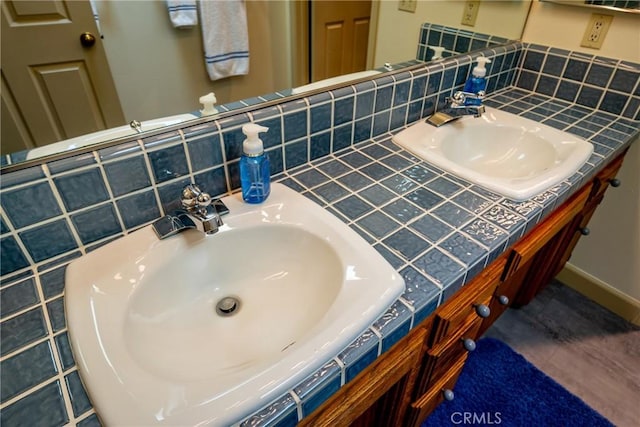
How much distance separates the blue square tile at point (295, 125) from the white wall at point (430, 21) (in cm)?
31

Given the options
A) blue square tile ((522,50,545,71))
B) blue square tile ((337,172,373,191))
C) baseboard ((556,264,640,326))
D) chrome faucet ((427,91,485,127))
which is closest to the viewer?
blue square tile ((337,172,373,191))

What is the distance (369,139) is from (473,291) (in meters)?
0.50

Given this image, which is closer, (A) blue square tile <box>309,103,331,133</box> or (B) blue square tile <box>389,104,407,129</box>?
(A) blue square tile <box>309,103,331,133</box>

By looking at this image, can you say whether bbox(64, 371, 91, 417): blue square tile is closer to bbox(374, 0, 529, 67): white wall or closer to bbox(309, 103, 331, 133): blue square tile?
bbox(309, 103, 331, 133): blue square tile

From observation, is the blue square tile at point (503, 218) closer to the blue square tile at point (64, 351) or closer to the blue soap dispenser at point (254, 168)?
the blue soap dispenser at point (254, 168)

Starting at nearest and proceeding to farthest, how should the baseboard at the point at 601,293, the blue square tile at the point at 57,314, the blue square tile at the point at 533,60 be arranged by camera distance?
the blue square tile at the point at 57,314, the blue square tile at the point at 533,60, the baseboard at the point at 601,293

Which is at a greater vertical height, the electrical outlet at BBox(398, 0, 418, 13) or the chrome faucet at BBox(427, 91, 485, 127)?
the electrical outlet at BBox(398, 0, 418, 13)

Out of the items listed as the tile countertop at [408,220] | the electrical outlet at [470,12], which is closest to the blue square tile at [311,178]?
the tile countertop at [408,220]

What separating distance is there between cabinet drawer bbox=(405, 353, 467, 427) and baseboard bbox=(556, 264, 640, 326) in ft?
3.27

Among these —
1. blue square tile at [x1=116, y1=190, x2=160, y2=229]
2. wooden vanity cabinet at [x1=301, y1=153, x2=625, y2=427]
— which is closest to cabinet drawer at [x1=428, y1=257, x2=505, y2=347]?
wooden vanity cabinet at [x1=301, y1=153, x2=625, y2=427]

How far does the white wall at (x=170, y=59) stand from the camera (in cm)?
69

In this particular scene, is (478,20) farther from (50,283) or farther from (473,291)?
(50,283)

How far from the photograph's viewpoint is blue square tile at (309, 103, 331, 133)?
2.85ft

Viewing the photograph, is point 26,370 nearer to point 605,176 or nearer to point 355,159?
point 355,159
